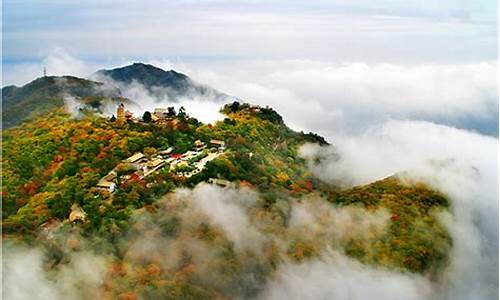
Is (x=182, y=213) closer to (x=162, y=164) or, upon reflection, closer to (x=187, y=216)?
(x=187, y=216)

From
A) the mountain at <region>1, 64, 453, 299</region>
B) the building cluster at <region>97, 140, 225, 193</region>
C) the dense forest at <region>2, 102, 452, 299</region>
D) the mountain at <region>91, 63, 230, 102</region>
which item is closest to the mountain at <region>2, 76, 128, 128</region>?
the mountain at <region>1, 64, 453, 299</region>

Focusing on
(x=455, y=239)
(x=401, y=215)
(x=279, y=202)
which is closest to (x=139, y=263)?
(x=279, y=202)

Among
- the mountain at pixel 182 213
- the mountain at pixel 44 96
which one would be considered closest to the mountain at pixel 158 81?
the mountain at pixel 44 96

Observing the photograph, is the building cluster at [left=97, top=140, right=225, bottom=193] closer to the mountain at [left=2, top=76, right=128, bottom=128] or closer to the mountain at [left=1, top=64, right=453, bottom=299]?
the mountain at [left=1, top=64, right=453, bottom=299]

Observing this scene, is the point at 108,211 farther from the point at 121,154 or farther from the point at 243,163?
the point at 243,163

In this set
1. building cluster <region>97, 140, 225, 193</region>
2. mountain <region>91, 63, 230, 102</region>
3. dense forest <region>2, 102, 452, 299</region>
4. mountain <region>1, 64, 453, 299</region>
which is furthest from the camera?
mountain <region>91, 63, 230, 102</region>

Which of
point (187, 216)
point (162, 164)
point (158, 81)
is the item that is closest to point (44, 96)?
point (162, 164)
